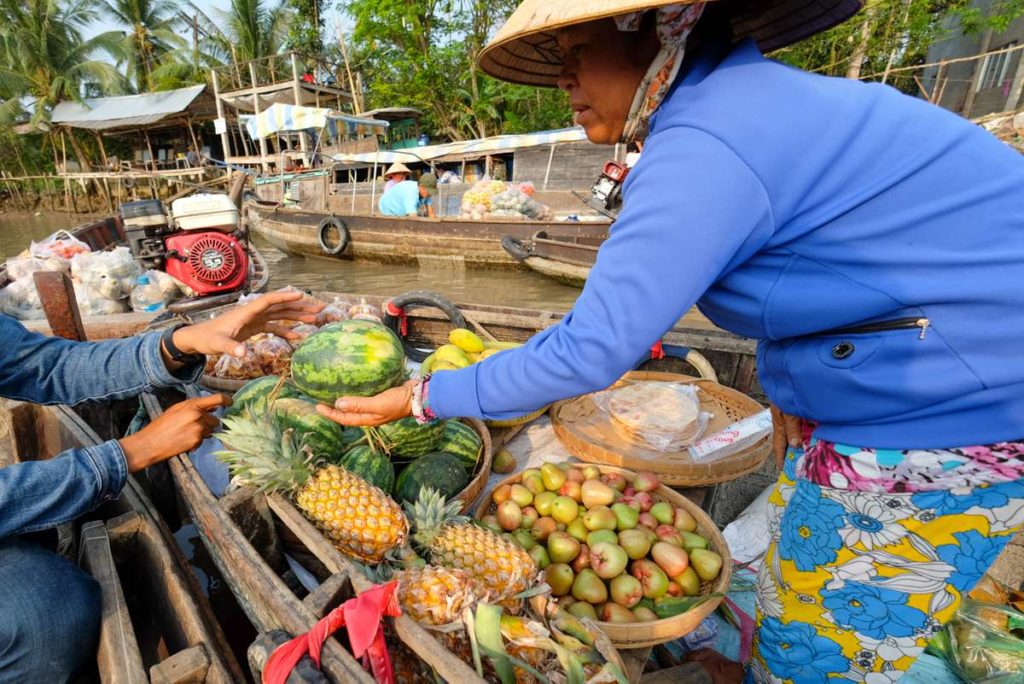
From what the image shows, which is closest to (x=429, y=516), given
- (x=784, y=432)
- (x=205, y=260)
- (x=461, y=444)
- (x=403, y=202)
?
(x=461, y=444)

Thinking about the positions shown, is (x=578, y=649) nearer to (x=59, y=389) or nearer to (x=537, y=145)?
(x=59, y=389)

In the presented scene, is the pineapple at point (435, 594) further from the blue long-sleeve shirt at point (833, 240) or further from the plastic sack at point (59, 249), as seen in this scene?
the plastic sack at point (59, 249)

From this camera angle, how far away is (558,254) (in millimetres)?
9289

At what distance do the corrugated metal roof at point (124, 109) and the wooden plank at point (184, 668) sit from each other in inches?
1116

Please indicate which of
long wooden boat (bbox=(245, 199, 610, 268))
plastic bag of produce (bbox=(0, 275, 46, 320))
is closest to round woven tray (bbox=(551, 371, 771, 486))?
plastic bag of produce (bbox=(0, 275, 46, 320))

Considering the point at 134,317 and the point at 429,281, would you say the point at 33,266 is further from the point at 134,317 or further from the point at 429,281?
the point at 429,281

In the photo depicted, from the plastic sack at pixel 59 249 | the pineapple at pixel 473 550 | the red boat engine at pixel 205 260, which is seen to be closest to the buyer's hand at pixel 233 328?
the pineapple at pixel 473 550

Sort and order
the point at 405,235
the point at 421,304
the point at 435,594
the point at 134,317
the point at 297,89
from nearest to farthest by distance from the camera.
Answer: the point at 435,594 → the point at 134,317 → the point at 421,304 → the point at 405,235 → the point at 297,89

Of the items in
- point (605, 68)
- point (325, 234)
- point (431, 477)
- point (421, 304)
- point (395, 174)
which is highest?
point (605, 68)

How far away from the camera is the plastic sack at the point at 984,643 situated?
169 centimetres

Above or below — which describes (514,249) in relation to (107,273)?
below

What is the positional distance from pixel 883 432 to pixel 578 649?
2.79ft

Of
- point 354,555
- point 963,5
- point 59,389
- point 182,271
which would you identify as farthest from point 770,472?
point 963,5

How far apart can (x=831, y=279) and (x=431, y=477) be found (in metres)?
1.43
